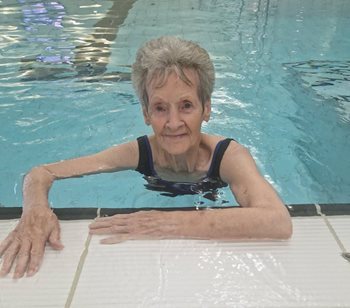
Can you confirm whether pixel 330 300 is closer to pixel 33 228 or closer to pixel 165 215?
pixel 165 215

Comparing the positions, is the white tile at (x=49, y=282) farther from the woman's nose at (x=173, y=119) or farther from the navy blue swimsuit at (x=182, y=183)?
the navy blue swimsuit at (x=182, y=183)

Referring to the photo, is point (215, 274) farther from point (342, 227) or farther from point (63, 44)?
point (63, 44)

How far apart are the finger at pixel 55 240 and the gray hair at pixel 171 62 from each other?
79 centimetres

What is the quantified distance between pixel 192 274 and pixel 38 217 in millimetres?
677

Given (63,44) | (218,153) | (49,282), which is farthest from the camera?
(63,44)

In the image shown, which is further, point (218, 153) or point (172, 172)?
point (172, 172)

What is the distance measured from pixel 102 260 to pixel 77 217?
0.32 metres

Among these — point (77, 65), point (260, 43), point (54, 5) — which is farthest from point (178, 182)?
point (54, 5)

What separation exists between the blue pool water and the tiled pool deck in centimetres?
94

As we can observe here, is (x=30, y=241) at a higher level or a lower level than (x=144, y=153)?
higher

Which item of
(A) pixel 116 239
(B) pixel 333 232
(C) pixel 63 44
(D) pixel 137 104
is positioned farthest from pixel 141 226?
(C) pixel 63 44

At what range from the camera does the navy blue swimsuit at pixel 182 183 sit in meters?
2.38

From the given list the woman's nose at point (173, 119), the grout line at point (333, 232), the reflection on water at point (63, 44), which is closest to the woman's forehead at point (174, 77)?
the woman's nose at point (173, 119)

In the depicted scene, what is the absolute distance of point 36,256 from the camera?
1.61 m
